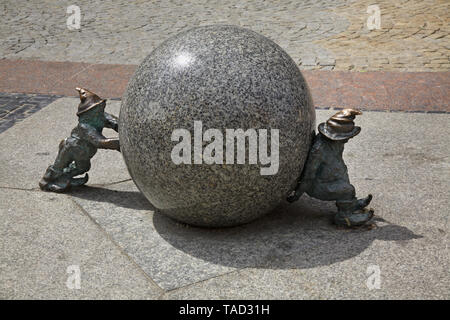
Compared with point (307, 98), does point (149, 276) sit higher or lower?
lower

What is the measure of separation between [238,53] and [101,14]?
969 cm

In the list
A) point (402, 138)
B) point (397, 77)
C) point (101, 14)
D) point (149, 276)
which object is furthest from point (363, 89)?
point (101, 14)

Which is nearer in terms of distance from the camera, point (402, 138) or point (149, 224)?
point (149, 224)

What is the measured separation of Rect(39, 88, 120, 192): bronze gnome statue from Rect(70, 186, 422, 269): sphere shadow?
91cm

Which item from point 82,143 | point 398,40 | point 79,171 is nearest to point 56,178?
point 79,171

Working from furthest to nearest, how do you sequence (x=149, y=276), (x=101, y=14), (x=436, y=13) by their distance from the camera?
(x=101, y=14) < (x=436, y=13) < (x=149, y=276)

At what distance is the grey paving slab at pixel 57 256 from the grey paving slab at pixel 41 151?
2.14 feet

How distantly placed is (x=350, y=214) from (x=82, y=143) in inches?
103

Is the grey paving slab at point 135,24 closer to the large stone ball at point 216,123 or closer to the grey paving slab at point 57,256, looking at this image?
the grey paving slab at point 57,256

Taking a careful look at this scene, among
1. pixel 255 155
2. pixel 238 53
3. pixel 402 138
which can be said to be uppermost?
pixel 238 53

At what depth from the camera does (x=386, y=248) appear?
191 inches

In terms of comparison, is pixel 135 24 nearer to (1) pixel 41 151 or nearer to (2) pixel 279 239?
(1) pixel 41 151

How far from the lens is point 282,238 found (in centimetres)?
504
